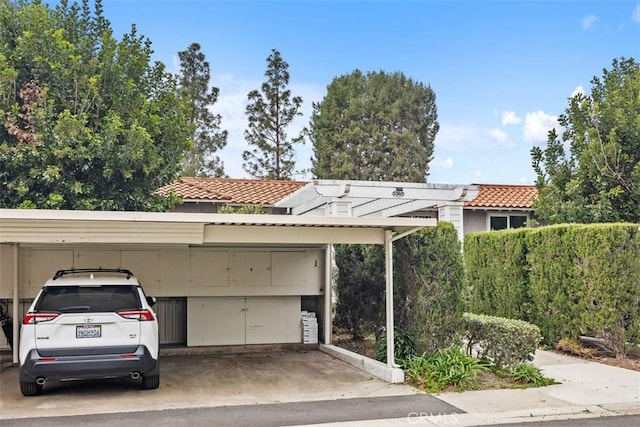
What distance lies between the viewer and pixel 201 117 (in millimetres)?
30859

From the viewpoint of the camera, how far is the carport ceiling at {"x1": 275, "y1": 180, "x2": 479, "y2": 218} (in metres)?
11.8

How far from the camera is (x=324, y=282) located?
12164 millimetres

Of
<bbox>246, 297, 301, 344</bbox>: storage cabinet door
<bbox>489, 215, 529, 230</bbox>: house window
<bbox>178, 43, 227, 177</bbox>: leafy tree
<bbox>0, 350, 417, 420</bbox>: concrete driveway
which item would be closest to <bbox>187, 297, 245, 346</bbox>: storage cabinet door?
<bbox>246, 297, 301, 344</bbox>: storage cabinet door

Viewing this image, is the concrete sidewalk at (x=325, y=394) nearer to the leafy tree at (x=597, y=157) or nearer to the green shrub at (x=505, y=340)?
the green shrub at (x=505, y=340)

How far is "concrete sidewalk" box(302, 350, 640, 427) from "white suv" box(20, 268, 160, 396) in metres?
2.67

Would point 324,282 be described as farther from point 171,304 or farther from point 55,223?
point 55,223

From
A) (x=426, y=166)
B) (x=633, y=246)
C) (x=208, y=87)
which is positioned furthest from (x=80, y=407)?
(x=426, y=166)

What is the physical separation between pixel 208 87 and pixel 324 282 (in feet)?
68.1

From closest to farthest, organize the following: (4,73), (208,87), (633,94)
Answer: (4,73)
(633,94)
(208,87)

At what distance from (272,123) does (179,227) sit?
2407cm

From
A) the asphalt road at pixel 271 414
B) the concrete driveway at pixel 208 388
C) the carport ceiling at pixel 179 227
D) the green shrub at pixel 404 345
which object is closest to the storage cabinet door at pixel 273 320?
the concrete driveway at pixel 208 388

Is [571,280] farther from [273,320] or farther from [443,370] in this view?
[273,320]

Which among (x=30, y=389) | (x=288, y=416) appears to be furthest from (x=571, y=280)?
(x=30, y=389)

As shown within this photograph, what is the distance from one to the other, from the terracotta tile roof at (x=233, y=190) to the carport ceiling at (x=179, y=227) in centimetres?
921
